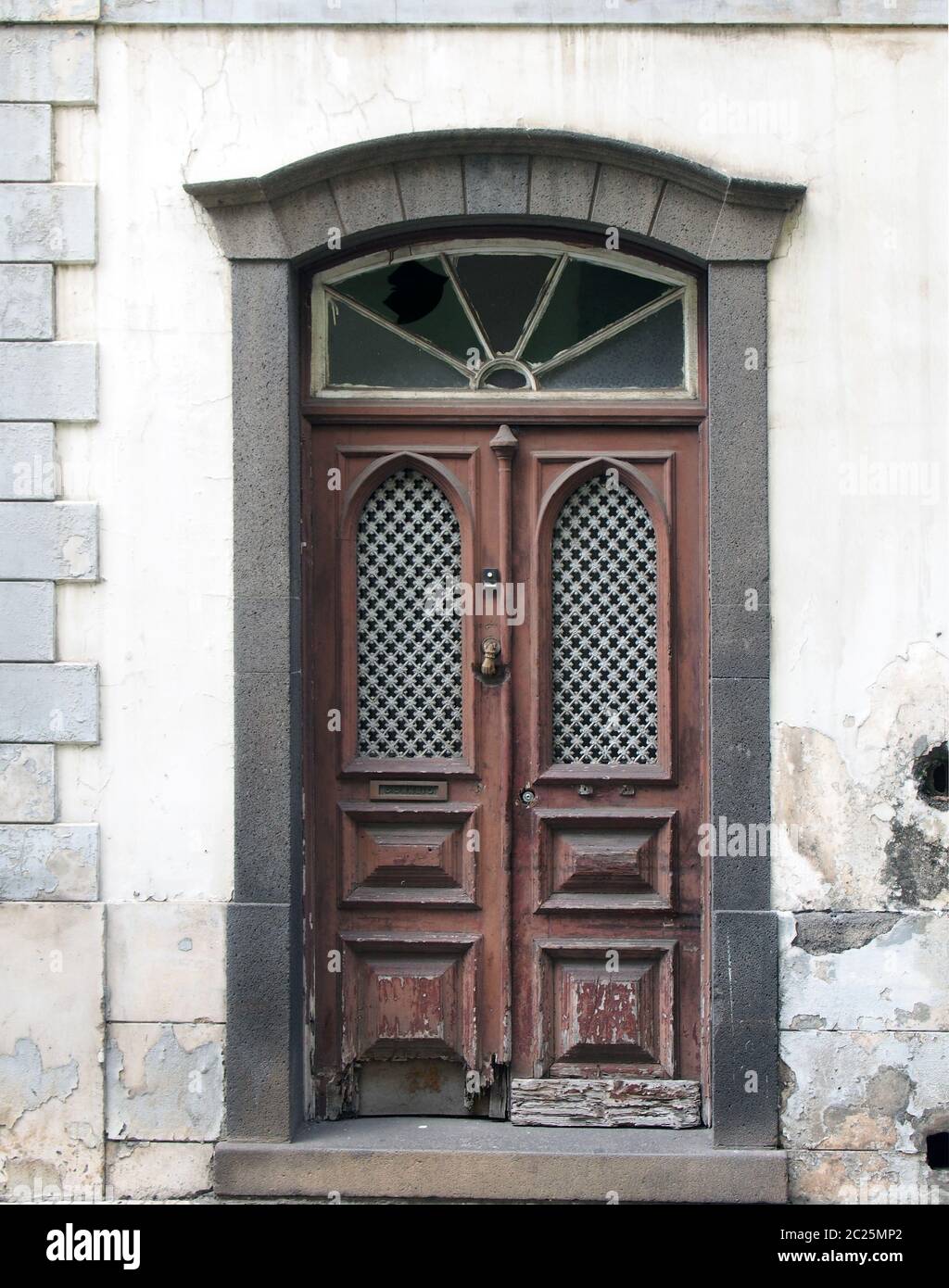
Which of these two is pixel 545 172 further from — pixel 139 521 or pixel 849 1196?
pixel 849 1196

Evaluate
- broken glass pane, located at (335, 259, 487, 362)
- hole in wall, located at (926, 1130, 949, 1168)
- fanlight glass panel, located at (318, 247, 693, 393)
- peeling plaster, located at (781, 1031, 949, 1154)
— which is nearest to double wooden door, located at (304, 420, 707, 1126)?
fanlight glass panel, located at (318, 247, 693, 393)

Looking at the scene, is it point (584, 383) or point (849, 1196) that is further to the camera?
point (584, 383)

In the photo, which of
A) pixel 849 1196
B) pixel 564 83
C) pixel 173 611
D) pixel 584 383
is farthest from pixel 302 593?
pixel 849 1196

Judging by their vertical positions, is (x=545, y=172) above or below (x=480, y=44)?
below

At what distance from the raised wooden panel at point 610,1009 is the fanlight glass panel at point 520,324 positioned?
222cm

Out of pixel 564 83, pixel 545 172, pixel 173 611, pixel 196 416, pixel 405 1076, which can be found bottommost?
pixel 405 1076

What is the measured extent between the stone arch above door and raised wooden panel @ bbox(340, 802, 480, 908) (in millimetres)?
2185

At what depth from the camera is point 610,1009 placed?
4738 millimetres

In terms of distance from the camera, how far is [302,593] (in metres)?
4.75

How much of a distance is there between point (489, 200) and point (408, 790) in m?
2.28

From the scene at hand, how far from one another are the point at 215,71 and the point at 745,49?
2.00m

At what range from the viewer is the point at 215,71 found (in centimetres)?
459

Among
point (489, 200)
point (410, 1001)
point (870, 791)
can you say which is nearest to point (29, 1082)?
point (410, 1001)

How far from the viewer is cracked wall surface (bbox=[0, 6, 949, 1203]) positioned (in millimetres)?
4574
